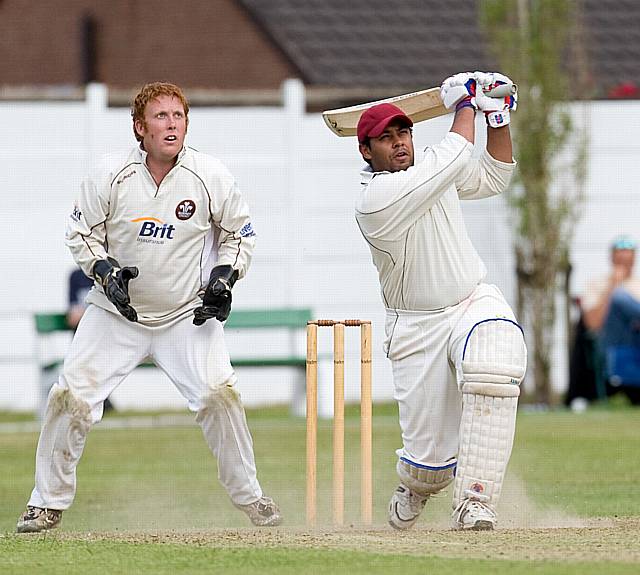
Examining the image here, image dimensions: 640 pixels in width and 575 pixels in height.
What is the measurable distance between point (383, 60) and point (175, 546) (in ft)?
43.2

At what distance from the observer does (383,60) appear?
18625mm

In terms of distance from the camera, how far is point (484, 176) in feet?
22.5

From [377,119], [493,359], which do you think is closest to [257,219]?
[377,119]

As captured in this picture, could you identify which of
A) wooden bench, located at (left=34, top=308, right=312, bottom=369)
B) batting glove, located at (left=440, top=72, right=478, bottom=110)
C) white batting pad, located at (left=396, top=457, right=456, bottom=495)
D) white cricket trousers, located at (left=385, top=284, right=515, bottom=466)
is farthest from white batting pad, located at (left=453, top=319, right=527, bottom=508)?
wooden bench, located at (left=34, top=308, right=312, bottom=369)

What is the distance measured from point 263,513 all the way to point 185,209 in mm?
1321

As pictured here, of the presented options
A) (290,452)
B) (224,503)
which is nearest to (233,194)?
(224,503)

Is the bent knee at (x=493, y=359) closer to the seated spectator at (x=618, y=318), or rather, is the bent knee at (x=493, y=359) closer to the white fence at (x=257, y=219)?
the seated spectator at (x=618, y=318)

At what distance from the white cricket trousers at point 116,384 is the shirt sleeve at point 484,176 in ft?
3.96

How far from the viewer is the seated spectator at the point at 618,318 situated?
1330 centimetres

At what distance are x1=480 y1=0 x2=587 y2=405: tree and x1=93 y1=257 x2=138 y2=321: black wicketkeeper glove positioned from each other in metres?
7.34

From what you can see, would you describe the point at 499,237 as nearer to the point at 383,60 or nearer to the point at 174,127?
the point at 383,60

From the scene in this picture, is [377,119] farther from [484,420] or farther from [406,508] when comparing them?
[406,508]

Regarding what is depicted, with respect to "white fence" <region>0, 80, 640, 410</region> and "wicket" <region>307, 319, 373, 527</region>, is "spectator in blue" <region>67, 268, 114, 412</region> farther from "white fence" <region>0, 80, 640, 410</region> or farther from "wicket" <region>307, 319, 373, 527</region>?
"wicket" <region>307, 319, 373, 527</region>

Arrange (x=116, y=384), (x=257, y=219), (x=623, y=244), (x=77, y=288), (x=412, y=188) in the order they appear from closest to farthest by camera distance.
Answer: (x=412, y=188) < (x=116, y=384) < (x=77, y=288) < (x=623, y=244) < (x=257, y=219)
